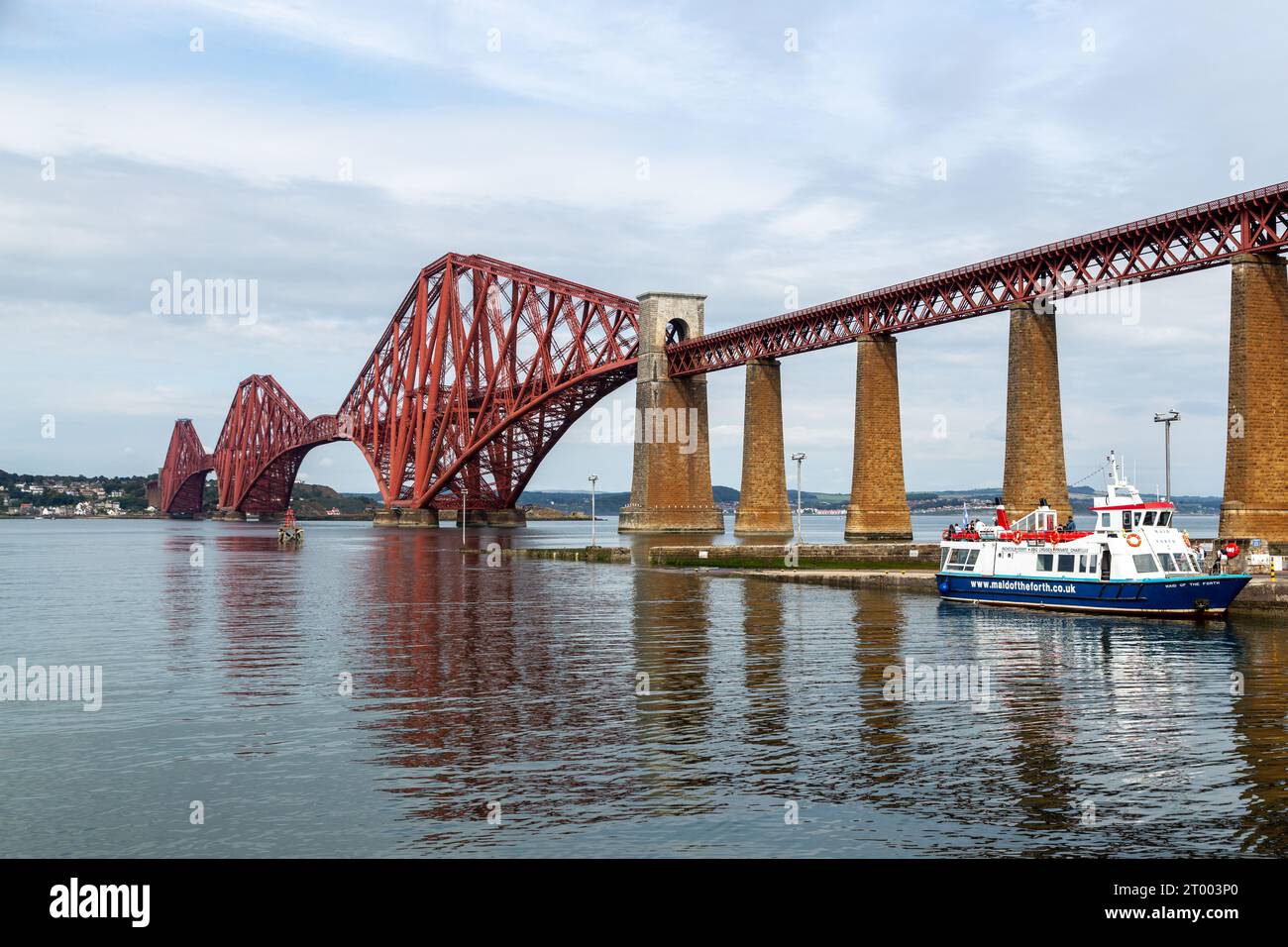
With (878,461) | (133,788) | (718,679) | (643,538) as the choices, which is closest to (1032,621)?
(718,679)

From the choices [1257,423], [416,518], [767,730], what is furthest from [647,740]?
[416,518]

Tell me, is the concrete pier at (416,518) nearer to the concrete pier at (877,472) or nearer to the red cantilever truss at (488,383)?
the red cantilever truss at (488,383)

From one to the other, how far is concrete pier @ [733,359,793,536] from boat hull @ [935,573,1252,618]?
233 ft

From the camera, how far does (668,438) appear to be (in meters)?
142

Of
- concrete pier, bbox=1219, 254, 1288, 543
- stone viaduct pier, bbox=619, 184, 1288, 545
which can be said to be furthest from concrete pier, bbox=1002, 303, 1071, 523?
concrete pier, bbox=1219, 254, 1288, 543

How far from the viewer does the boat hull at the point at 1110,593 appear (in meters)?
42.8

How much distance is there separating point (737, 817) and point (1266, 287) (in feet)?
186

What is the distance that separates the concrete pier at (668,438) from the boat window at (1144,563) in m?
94.8

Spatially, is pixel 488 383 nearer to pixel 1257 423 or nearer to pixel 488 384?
pixel 488 384

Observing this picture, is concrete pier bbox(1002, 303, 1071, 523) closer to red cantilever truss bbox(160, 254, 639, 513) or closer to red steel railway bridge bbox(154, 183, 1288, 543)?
red steel railway bridge bbox(154, 183, 1288, 543)

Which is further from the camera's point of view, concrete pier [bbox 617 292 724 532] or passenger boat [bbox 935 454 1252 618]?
concrete pier [bbox 617 292 724 532]

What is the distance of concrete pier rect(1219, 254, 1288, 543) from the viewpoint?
→ 58.6 m

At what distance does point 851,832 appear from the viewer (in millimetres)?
16109

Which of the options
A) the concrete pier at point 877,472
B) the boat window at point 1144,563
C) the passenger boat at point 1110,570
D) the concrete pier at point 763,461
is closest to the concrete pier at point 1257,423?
the passenger boat at point 1110,570
